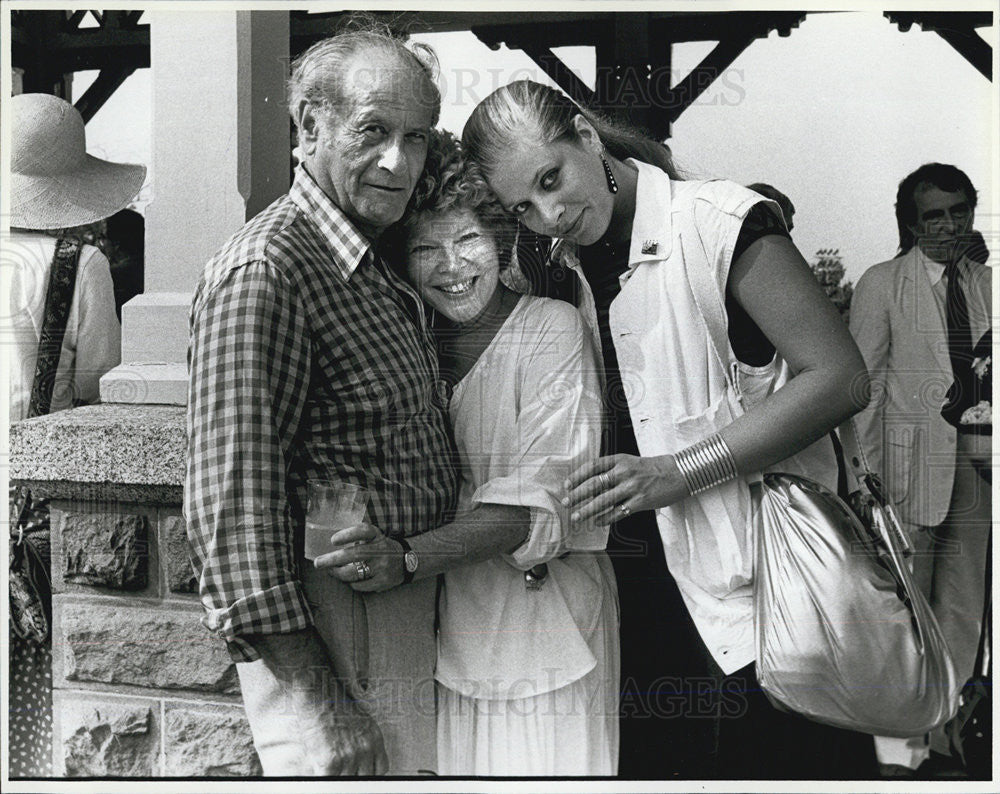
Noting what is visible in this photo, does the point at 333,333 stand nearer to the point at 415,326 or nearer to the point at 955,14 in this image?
the point at 415,326

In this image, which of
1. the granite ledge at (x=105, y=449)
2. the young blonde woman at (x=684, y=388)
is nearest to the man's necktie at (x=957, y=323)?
the young blonde woman at (x=684, y=388)

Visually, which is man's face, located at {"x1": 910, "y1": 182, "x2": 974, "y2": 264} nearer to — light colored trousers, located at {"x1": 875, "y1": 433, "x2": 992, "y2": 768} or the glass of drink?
light colored trousers, located at {"x1": 875, "y1": 433, "x2": 992, "y2": 768}

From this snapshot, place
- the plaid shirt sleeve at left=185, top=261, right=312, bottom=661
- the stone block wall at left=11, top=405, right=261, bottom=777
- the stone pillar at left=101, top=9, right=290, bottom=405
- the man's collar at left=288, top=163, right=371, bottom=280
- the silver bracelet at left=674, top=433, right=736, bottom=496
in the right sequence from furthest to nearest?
the stone pillar at left=101, top=9, right=290, bottom=405 < the stone block wall at left=11, top=405, right=261, bottom=777 < the silver bracelet at left=674, top=433, right=736, bottom=496 < the man's collar at left=288, top=163, right=371, bottom=280 < the plaid shirt sleeve at left=185, top=261, right=312, bottom=661

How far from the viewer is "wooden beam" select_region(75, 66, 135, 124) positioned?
3.02 meters

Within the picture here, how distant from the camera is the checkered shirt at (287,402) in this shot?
230 centimetres

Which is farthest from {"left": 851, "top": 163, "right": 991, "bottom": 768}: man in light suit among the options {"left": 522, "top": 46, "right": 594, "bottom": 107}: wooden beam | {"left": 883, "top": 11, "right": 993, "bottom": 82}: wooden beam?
{"left": 522, "top": 46, "right": 594, "bottom": 107}: wooden beam

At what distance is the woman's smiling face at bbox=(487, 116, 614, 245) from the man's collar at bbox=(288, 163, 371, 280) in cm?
43

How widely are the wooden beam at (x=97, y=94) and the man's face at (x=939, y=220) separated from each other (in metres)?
2.30

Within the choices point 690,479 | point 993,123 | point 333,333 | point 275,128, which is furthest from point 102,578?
point 993,123

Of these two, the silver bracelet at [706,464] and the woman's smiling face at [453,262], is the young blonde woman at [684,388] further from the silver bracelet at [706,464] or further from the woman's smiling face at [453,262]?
the woman's smiling face at [453,262]

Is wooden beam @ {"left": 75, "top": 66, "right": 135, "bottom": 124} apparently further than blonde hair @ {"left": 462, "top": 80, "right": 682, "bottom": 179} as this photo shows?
Yes

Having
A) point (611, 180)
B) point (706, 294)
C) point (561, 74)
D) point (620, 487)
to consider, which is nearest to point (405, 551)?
point (620, 487)

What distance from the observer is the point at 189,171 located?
2.97 metres

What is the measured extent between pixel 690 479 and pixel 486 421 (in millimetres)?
555
